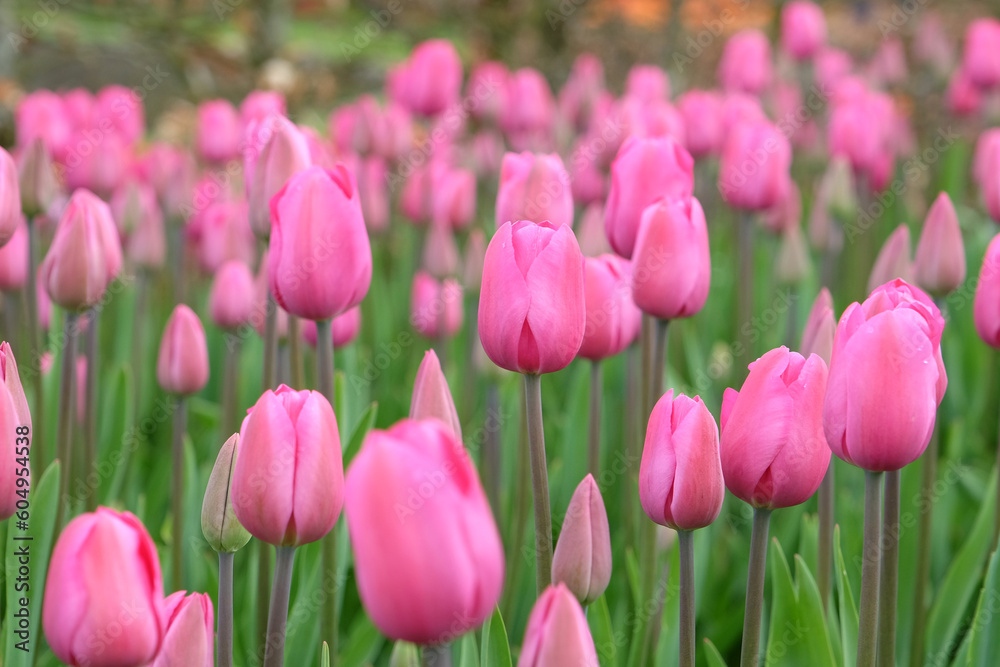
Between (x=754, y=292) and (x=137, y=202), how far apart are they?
169cm

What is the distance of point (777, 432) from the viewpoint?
856mm

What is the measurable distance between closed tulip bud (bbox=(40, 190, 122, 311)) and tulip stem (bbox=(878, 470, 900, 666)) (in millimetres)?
1060

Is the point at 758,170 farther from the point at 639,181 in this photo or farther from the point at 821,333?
the point at 821,333

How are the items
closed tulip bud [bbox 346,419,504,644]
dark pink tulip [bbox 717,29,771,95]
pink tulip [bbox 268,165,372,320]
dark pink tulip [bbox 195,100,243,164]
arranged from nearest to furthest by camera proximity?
closed tulip bud [bbox 346,419,504,644], pink tulip [bbox 268,165,372,320], dark pink tulip [bbox 195,100,243,164], dark pink tulip [bbox 717,29,771,95]

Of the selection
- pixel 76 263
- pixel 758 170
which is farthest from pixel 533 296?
pixel 758 170

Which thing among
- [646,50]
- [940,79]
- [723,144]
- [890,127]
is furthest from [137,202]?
[646,50]

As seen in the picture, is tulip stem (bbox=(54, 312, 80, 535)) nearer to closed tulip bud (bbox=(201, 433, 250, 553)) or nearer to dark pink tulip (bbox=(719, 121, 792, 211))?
closed tulip bud (bbox=(201, 433, 250, 553))

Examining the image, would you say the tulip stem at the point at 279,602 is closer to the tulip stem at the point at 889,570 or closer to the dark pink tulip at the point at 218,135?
the tulip stem at the point at 889,570

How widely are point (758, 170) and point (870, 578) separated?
1188mm

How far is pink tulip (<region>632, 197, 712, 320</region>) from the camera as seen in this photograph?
1.18 metres

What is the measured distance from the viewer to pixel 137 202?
2182mm

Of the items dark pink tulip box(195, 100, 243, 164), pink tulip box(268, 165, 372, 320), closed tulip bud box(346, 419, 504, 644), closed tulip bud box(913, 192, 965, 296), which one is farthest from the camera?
dark pink tulip box(195, 100, 243, 164)

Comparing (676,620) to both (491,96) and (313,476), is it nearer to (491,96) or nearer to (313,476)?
(313,476)

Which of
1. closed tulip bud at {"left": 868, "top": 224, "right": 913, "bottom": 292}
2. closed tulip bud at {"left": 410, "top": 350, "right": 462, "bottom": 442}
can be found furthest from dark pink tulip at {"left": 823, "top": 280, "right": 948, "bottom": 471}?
closed tulip bud at {"left": 868, "top": 224, "right": 913, "bottom": 292}
